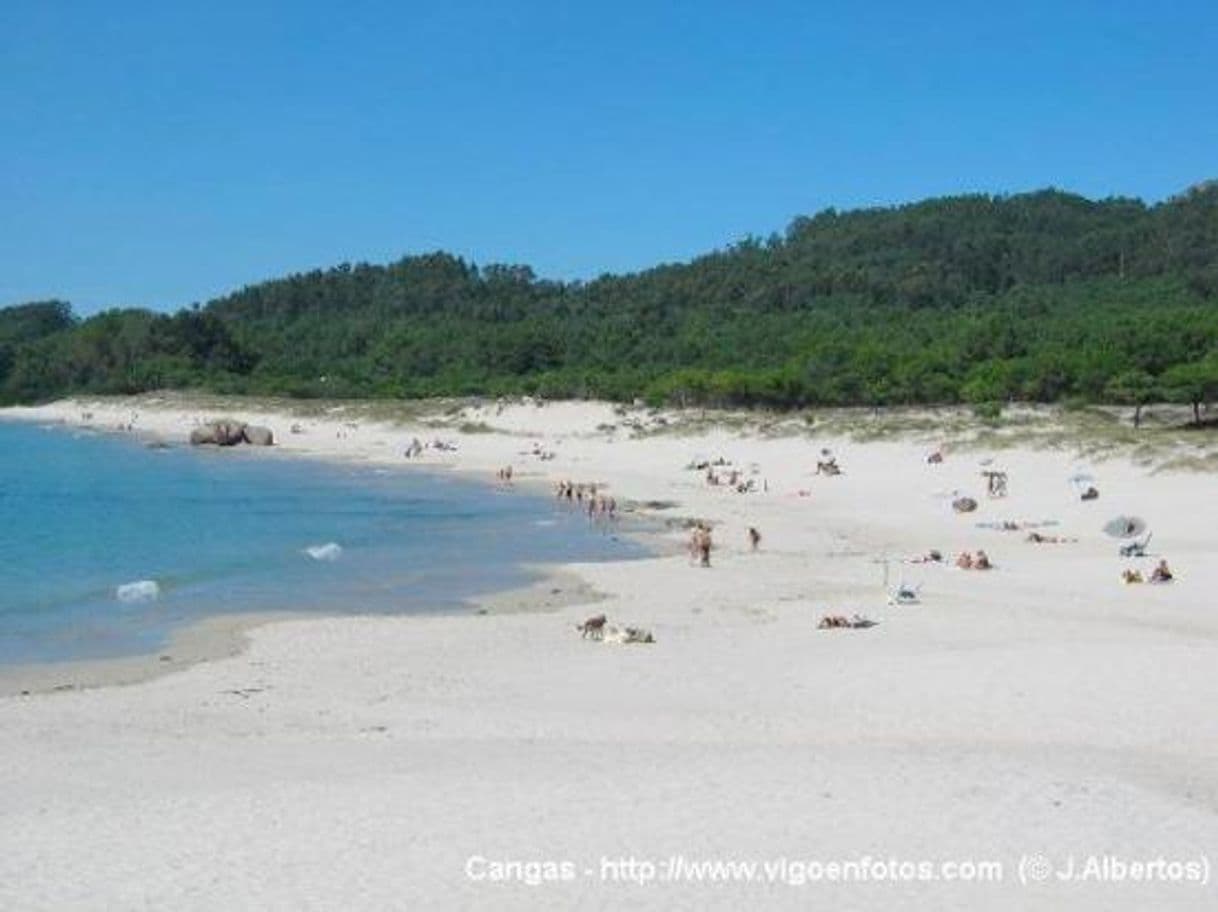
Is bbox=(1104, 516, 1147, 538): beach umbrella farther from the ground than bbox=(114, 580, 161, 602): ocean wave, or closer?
farther from the ground

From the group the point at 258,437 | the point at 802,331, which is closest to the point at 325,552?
the point at 258,437

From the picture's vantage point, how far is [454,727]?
15891 mm

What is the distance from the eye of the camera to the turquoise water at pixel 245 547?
85.0 ft

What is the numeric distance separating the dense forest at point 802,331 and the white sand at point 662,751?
3932 cm

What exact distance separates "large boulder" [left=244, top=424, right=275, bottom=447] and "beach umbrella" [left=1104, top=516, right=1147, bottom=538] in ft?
210

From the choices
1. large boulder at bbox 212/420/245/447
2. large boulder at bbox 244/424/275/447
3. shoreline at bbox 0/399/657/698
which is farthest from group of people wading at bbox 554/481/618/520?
large boulder at bbox 212/420/245/447

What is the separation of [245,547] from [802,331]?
77964mm

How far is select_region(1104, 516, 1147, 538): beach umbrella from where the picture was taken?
30.9 meters

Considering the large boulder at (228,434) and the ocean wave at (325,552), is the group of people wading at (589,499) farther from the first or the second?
the large boulder at (228,434)

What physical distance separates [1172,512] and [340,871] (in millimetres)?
28909

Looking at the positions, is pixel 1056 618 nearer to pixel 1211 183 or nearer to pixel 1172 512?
pixel 1172 512

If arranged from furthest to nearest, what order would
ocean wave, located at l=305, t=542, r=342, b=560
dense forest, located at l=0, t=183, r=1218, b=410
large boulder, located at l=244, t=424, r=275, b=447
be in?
large boulder, located at l=244, t=424, r=275, b=447 → dense forest, located at l=0, t=183, r=1218, b=410 → ocean wave, located at l=305, t=542, r=342, b=560

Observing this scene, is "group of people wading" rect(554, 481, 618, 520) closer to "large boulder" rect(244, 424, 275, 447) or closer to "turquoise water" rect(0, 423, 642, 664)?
"turquoise water" rect(0, 423, 642, 664)

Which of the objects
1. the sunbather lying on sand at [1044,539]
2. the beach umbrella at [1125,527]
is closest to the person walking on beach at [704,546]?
the sunbather lying on sand at [1044,539]
